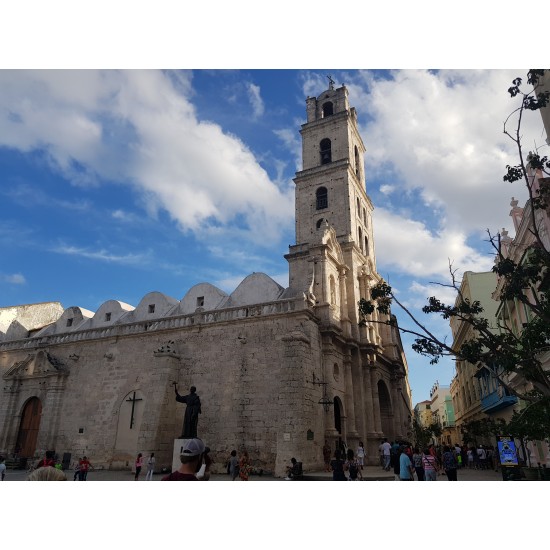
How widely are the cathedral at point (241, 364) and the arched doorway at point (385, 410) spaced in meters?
0.07

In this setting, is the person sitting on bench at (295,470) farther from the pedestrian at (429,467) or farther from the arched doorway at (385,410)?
the arched doorway at (385,410)

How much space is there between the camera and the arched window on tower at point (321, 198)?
95.1ft

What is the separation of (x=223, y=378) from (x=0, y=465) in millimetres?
8820

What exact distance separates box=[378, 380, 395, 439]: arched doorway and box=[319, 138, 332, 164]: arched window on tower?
15793mm

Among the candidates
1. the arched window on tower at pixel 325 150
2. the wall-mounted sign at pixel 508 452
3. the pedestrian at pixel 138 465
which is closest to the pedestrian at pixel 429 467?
the wall-mounted sign at pixel 508 452

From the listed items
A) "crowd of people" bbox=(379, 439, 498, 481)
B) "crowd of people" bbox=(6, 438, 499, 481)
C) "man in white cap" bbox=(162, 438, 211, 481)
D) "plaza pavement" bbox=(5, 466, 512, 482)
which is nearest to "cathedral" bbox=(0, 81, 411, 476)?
"plaza pavement" bbox=(5, 466, 512, 482)

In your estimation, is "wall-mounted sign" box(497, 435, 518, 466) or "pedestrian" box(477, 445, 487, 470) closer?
"wall-mounted sign" box(497, 435, 518, 466)

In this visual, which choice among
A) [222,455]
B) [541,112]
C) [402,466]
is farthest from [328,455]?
[541,112]

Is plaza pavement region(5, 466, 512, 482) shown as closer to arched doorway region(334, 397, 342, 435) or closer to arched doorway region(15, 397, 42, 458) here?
arched doorway region(15, 397, 42, 458)

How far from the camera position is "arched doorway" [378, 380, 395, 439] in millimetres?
27491

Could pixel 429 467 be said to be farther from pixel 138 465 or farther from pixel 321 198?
pixel 321 198

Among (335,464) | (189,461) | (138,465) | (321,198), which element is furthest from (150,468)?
(321,198)

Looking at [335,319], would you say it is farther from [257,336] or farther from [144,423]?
[144,423]

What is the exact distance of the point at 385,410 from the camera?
28312mm
